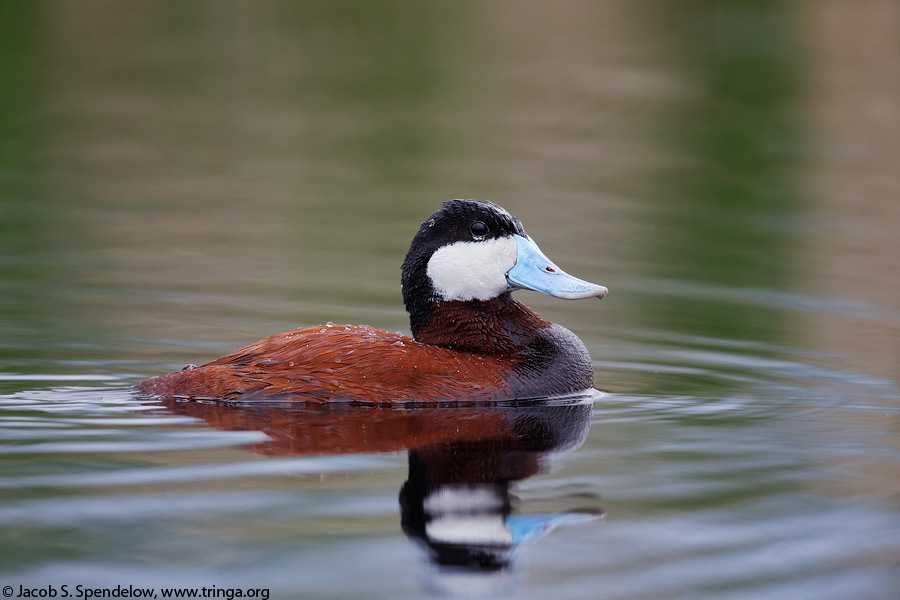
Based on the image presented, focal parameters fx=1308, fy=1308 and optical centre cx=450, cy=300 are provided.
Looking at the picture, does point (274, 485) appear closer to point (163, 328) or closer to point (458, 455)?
point (458, 455)

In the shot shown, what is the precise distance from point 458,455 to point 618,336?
9.74 ft

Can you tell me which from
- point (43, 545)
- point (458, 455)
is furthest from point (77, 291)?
point (43, 545)

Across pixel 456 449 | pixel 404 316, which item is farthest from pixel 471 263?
pixel 404 316

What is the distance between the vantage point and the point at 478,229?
692cm

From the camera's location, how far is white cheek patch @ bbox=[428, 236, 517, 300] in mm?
6871

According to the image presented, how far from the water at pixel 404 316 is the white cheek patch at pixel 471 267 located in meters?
0.69

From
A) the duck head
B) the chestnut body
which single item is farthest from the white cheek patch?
the chestnut body

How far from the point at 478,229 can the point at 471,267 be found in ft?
0.68

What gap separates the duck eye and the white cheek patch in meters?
0.05

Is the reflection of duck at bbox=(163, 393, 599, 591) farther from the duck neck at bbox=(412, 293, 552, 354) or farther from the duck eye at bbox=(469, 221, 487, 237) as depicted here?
the duck eye at bbox=(469, 221, 487, 237)

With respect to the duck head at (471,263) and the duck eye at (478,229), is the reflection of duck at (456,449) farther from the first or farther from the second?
the duck eye at (478,229)

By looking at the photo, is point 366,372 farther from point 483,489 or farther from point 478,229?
point 483,489

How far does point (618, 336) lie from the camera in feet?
27.7

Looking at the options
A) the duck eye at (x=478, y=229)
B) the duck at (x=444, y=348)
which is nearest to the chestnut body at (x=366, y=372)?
the duck at (x=444, y=348)
